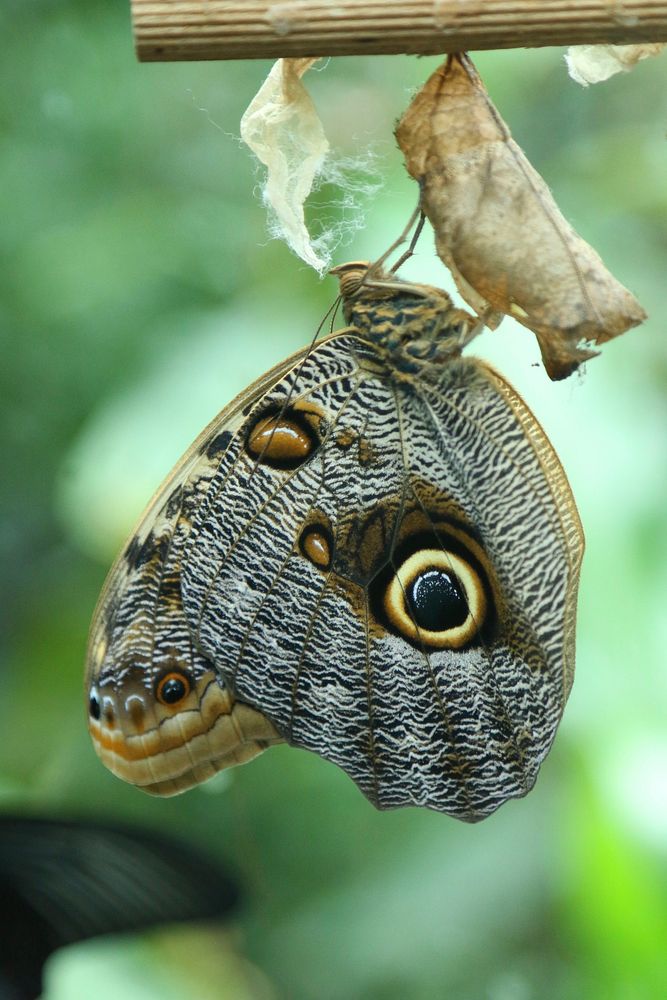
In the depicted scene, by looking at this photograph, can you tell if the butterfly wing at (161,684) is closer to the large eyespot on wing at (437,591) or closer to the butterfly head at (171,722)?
the butterfly head at (171,722)

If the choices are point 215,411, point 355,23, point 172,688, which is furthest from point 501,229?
point 215,411

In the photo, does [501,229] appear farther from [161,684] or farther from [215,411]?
[215,411]

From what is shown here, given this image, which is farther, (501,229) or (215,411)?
(215,411)

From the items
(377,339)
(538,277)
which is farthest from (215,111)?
(538,277)

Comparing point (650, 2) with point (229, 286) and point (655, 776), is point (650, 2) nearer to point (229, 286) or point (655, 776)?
point (655, 776)

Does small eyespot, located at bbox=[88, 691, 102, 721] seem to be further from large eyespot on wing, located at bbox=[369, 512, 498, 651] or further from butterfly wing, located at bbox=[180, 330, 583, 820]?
large eyespot on wing, located at bbox=[369, 512, 498, 651]

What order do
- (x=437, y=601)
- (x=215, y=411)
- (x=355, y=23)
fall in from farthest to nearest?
(x=215, y=411) < (x=437, y=601) < (x=355, y=23)
